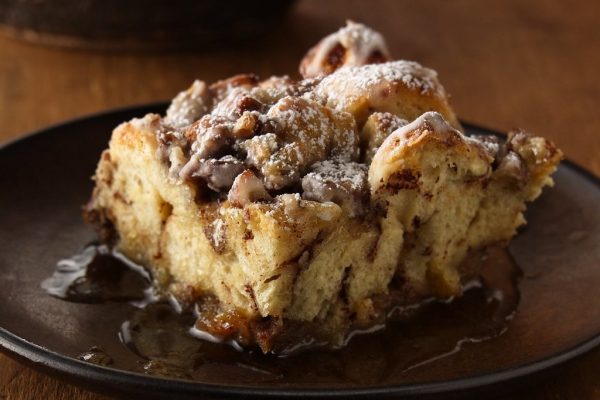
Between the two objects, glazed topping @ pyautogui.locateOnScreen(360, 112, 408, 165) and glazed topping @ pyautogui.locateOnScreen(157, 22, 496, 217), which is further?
glazed topping @ pyautogui.locateOnScreen(360, 112, 408, 165)

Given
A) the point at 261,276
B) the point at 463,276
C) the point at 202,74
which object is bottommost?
the point at 202,74

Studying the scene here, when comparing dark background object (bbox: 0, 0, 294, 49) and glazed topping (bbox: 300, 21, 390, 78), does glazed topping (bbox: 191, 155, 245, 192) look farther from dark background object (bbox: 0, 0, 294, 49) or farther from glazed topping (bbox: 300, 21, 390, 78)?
dark background object (bbox: 0, 0, 294, 49)

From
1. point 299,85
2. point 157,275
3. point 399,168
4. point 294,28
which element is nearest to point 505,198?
point 399,168

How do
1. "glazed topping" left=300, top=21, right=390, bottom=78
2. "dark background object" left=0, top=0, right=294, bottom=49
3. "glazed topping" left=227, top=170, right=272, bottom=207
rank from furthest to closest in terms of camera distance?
1. "dark background object" left=0, top=0, right=294, bottom=49
2. "glazed topping" left=300, top=21, right=390, bottom=78
3. "glazed topping" left=227, top=170, right=272, bottom=207

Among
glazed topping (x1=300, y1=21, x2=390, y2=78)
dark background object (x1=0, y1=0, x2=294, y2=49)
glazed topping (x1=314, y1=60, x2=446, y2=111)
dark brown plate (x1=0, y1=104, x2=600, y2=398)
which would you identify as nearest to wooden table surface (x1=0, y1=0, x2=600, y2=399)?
dark background object (x1=0, y1=0, x2=294, y2=49)

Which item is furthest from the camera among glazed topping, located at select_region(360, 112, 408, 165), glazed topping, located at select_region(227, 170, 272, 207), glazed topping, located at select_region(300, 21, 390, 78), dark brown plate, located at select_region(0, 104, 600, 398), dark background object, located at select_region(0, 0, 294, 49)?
dark background object, located at select_region(0, 0, 294, 49)

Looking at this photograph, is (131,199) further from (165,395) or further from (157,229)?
(165,395)

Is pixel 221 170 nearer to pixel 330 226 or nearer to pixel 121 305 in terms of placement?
pixel 330 226
